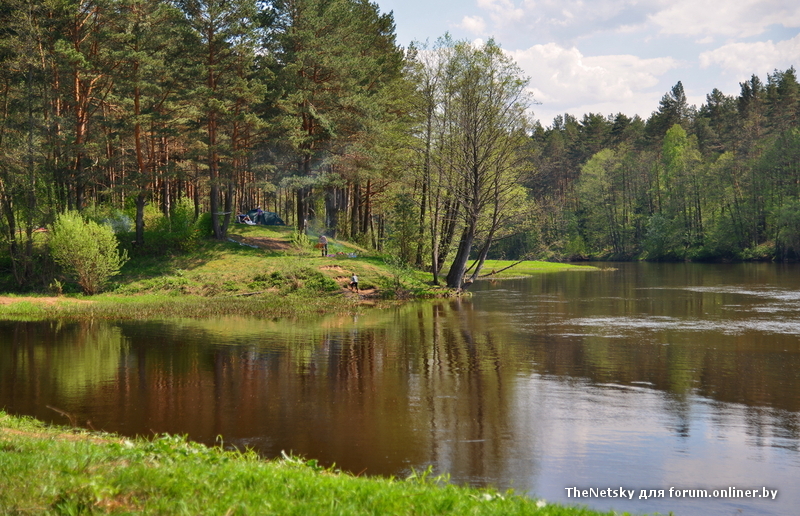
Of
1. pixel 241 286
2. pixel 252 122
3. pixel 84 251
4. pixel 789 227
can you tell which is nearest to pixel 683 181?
pixel 789 227

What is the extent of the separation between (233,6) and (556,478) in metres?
35.5

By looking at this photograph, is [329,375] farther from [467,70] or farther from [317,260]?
[467,70]

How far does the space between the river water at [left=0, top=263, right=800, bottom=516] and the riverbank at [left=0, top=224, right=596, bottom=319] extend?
2932 millimetres

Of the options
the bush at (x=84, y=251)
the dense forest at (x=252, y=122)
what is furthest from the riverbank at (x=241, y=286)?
the dense forest at (x=252, y=122)

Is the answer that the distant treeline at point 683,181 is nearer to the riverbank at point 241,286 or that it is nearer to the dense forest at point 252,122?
the dense forest at point 252,122

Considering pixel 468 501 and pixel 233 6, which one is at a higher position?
pixel 233 6

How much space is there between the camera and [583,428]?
11148mm

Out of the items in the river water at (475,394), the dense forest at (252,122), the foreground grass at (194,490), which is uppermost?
the dense forest at (252,122)

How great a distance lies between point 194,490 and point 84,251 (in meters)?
27.9

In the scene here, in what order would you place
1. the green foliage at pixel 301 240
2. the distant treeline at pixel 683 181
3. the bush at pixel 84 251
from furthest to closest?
the distant treeline at pixel 683 181
the green foliage at pixel 301 240
the bush at pixel 84 251

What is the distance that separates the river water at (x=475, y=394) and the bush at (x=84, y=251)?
19.5ft

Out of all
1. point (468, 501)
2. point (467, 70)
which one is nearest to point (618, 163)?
point (467, 70)

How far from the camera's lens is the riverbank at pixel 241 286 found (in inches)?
1118

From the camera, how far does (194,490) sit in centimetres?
624
